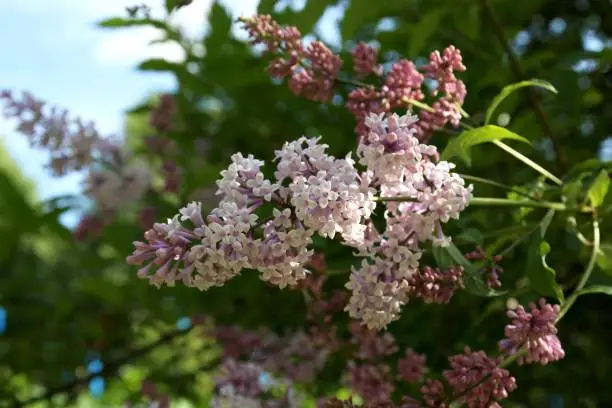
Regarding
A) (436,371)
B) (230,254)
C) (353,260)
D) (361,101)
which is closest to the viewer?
(230,254)

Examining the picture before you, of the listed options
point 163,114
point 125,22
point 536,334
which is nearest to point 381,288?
point 536,334

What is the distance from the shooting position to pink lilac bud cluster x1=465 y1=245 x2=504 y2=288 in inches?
38.4

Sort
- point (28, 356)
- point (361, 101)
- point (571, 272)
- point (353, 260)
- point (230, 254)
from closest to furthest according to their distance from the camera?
point (230, 254) < point (361, 101) < point (353, 260) < point (571, 272) < point (28, 356)

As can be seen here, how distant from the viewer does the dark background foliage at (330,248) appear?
4.67ft

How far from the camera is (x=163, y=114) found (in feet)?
6.50

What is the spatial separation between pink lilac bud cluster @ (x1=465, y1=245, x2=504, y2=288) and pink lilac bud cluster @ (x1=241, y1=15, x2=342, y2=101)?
273mm

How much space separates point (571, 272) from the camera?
1679 mm

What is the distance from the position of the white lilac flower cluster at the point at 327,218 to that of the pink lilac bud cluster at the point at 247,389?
53cm

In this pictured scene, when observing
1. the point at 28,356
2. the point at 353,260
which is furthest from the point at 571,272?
the point at 28,356

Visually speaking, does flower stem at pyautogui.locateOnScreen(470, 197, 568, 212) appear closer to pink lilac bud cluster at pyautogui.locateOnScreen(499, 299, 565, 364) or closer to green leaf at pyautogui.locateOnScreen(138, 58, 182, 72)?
pink lilac bud cluster at pyautogui.locateOnScreen(499, 299, 565, 364)

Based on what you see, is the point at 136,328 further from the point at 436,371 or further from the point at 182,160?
the point at 436,371

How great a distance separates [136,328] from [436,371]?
1.07 m

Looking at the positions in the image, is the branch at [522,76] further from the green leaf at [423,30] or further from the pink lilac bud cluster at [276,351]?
the pink lilac bud cluster at [276,351]

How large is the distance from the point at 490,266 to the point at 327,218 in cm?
26
